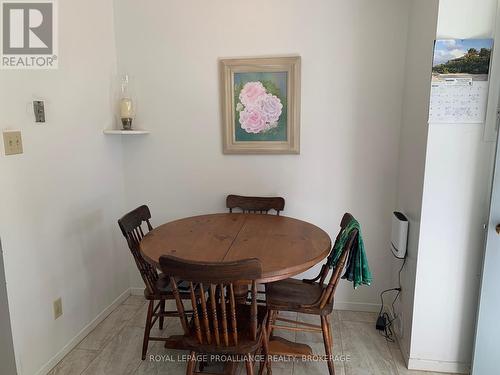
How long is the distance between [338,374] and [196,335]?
95 cm

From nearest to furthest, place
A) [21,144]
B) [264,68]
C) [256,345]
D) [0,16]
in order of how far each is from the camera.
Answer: [256,345], [0,16], [21,144], [264,68]

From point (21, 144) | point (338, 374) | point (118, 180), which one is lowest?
point (338, 374)

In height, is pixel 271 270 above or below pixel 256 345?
above

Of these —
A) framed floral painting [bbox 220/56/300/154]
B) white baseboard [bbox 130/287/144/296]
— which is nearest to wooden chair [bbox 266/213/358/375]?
framed floral painting [bbox 220/56/300/154]

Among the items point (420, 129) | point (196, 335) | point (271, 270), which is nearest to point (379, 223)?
point (420, 129)

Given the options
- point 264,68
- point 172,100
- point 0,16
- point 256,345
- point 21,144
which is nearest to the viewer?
point 256,345

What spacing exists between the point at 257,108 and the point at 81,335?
1990 millimetres

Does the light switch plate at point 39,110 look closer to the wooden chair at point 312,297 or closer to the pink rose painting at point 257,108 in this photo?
the pink rose painting at point 257,108

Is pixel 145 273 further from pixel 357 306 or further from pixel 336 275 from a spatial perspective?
pixel 357 306

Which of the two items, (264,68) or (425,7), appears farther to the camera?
(264,68)

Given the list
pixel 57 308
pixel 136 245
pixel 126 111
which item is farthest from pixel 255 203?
pixel 57 308

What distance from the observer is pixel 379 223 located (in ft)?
8.25

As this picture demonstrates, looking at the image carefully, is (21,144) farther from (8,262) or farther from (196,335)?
(196,335)

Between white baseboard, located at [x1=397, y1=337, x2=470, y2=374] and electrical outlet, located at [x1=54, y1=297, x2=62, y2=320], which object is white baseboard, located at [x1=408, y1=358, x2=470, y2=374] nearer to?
white baseboard, located at [x1=397, y1=337, x2=470, y2=374]
